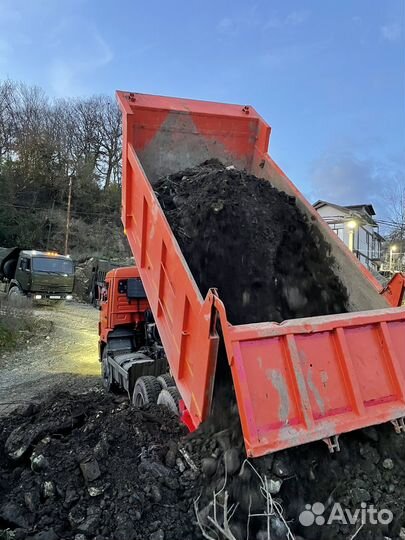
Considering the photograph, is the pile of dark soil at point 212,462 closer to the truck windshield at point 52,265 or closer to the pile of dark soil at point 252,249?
the pile of dark soil at point 252,249

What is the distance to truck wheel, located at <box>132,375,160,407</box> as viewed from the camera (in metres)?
4.88

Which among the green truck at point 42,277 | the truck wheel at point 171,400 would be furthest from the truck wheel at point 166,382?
the green truck at point 42,277

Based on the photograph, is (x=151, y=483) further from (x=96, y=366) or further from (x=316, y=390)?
(x=96, y=366)

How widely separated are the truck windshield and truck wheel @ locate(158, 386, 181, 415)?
1541 centimetres

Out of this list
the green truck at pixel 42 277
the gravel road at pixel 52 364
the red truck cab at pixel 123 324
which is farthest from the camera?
the green truck at pixel 42 277

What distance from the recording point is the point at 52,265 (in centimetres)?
1844

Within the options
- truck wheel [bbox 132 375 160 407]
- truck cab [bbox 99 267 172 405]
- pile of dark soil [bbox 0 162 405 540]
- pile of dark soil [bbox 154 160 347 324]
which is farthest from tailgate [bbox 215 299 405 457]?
truck cab [bbox 99 267 172 405]

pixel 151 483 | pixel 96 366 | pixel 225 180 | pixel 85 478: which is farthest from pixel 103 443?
pixel 96 366

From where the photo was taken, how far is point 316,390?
259 centimetres

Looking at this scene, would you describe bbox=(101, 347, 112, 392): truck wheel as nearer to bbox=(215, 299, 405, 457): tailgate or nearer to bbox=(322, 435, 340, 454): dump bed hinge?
bbox=(215, 299, 405, 457): tailgate

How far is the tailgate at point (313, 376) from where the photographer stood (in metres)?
2.41

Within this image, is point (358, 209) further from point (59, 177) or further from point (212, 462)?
point (212, 462)

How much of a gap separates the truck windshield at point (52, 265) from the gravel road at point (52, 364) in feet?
10.7

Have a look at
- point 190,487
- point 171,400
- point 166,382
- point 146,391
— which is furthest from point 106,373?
point 190,487
